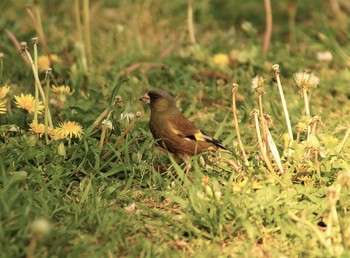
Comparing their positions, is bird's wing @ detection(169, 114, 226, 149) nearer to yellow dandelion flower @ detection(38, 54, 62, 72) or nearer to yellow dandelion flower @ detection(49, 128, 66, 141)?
yellow dandelion flower @ detection(49, 128, 66, 141)

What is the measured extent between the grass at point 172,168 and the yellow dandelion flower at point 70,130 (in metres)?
0.01

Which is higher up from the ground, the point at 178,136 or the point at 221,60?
the point at 178,136

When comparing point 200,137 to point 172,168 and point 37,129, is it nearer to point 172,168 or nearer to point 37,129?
point 172,168

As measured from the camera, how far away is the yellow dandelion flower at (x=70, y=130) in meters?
3.93

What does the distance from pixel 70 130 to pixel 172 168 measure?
0.58m

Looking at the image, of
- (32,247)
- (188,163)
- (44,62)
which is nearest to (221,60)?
(44,62)

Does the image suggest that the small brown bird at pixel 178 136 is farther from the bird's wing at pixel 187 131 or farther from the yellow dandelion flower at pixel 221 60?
the yellow dandelion flower at pixel 221 60

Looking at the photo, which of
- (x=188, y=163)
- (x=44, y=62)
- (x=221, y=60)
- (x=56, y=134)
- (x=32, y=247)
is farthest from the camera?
(x=221, y=60)

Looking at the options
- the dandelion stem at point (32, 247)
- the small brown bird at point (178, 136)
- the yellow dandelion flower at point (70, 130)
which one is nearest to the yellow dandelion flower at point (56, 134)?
the yellow dandelion flower at point (70, 130)

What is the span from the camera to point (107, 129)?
4.14 meters

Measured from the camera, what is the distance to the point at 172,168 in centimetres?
399

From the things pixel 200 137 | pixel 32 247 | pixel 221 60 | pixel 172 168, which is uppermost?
pixel 32 247

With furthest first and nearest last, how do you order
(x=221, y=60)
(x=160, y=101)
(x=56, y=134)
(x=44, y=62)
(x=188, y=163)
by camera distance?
(x=221, y=60)
(x=44, y=62)
(x=160, y=101)
(x=56, y=134)
(x=188, y=163)

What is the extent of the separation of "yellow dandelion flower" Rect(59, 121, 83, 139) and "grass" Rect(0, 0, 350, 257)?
12 mm
